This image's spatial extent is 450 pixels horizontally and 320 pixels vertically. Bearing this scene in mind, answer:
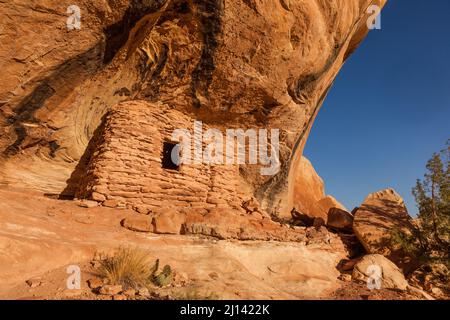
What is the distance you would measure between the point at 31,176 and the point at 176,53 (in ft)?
11.9

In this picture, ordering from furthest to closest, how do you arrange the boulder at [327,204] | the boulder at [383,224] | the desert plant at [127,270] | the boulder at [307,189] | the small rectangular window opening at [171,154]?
the boulder at [327,204], the boulder at [307,189], the small rectangular window opening at [171,154], the boulder at [383,224], the desert plant at [127,270]

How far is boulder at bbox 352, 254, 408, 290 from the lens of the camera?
183 inches

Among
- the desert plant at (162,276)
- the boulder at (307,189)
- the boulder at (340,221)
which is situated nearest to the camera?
the desert plant at (162,276)

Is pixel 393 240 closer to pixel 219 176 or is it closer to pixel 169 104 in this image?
pixel 219 176

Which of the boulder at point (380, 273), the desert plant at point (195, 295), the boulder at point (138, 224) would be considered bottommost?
the desert plant at point (195, 295)

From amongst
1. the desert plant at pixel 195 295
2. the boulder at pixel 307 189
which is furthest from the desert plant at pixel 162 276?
the boulder at pixel 307 189

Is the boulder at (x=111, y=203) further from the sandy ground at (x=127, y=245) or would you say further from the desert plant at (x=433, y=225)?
the desert plant at (x=433, y=225)

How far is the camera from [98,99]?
5.67 m

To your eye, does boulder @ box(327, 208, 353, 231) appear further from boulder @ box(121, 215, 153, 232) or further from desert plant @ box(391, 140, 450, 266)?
boulder @ box(121, 215, 153, 232)

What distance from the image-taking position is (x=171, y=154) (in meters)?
6.43

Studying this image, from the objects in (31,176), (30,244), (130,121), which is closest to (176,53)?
(130,121)

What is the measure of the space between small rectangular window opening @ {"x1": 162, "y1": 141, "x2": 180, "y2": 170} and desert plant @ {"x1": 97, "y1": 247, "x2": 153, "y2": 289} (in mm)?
3262

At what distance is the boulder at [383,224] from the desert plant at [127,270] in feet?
15.5

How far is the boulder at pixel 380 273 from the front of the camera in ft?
15.3
